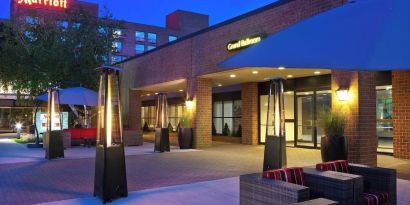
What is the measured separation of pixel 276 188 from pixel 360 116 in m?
6.29

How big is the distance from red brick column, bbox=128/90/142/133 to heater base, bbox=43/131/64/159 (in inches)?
368

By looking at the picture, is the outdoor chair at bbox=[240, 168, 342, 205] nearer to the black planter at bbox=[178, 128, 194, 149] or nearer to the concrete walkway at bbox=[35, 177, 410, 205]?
the concrete walkway at bbox=[35, 177, 410, 205]

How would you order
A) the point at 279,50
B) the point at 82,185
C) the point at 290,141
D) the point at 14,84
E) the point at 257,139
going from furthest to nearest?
1. the point at 14,84
2. the point at 257,139
3. the point at 290,141
4. the point at 82,185
5. the point at 279,50

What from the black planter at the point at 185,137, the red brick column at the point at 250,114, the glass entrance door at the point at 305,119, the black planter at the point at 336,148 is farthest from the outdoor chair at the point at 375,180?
the red brick column at the point at 250,114

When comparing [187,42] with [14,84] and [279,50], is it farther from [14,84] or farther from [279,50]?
[279,50]

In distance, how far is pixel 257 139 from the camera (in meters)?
17.2

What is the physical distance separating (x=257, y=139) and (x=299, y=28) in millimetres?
14443

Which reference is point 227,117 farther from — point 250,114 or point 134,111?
point 134,111

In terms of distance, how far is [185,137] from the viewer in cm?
1507

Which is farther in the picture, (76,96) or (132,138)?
(132,138)

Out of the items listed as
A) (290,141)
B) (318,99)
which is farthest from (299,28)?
(290,141)

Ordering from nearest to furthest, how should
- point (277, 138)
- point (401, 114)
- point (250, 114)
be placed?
1. point (277, 138)
2. point (401, 114)
3. point (250, 114)

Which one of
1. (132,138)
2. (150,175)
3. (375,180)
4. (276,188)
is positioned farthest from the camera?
(132,138)

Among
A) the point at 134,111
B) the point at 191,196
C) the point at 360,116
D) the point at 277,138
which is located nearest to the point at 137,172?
the point at 191,196
